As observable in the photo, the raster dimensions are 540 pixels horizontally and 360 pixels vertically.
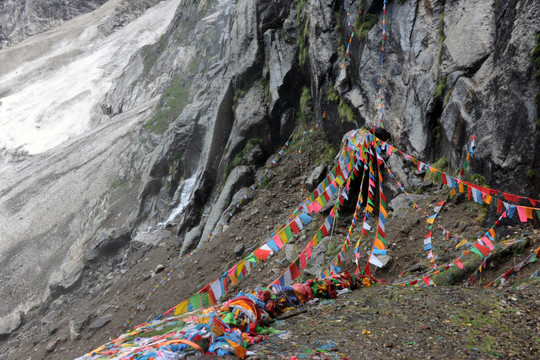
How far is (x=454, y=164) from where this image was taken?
27.7 feet

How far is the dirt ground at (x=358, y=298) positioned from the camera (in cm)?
456

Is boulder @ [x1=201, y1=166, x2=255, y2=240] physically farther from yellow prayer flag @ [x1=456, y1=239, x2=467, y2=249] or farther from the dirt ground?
yellow prayer flag @ [x1=456, y1=239, x2=467, y2=249]

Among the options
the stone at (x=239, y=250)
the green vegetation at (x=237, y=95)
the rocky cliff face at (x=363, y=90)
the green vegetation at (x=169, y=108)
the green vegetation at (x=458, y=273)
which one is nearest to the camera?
the green vegetation at (x=458, y=273)

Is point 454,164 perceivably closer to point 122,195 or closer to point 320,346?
point 320,346

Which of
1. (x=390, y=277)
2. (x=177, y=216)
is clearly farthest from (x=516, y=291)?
(x=177, y=216)

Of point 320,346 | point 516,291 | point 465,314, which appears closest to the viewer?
point 320,346

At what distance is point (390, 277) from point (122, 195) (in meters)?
21.1

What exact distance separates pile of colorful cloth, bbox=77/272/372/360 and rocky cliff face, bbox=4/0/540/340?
Answer: 4267 mm

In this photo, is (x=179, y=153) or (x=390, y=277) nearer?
(x=390, y=277)

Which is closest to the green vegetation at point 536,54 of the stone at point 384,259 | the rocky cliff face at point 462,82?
the rocky cliff face at point 462,82

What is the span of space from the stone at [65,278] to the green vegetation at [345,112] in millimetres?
15123

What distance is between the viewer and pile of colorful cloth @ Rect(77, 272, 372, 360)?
161 inches

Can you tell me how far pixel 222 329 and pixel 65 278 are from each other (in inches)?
704

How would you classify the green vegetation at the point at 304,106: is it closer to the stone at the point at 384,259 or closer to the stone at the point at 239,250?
the stone at the point at 239,250
